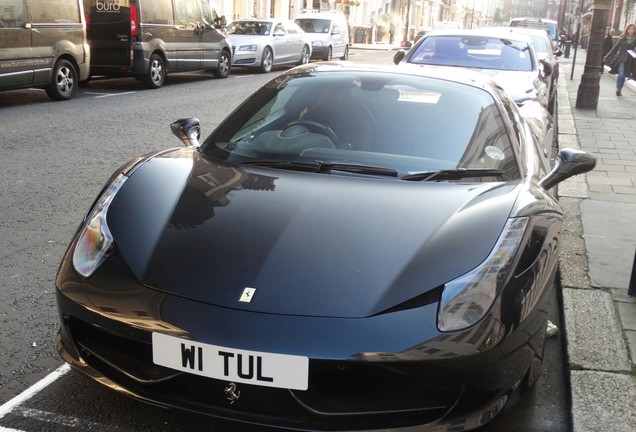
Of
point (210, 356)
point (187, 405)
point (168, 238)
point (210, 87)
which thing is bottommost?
point (210, 87)

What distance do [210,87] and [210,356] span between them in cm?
1340

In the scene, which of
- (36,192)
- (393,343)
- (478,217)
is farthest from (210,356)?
(36,192)

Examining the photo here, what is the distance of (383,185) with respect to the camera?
9.86 ft

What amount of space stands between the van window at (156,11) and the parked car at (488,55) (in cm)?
640

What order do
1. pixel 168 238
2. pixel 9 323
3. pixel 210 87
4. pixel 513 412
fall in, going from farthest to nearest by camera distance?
pixel 210 87 → pixel 9 323 → pixel 513 412 → pixel 168 238

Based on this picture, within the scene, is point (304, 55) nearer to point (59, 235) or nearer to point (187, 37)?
point (187, 37)

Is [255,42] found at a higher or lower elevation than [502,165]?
lower

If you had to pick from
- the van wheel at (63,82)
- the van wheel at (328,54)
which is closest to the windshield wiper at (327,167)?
the van wheel at (63,82)

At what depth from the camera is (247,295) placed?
91.7 inches

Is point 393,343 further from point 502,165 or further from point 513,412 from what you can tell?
point 502,165

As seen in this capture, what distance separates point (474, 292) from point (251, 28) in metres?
19.6

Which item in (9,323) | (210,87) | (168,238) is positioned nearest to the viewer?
(168,238)

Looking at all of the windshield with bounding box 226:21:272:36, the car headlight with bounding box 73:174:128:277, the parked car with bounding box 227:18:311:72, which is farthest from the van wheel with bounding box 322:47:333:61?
the car headlight with bounding box 73:174:128:277

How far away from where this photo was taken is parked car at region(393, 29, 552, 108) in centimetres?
876
